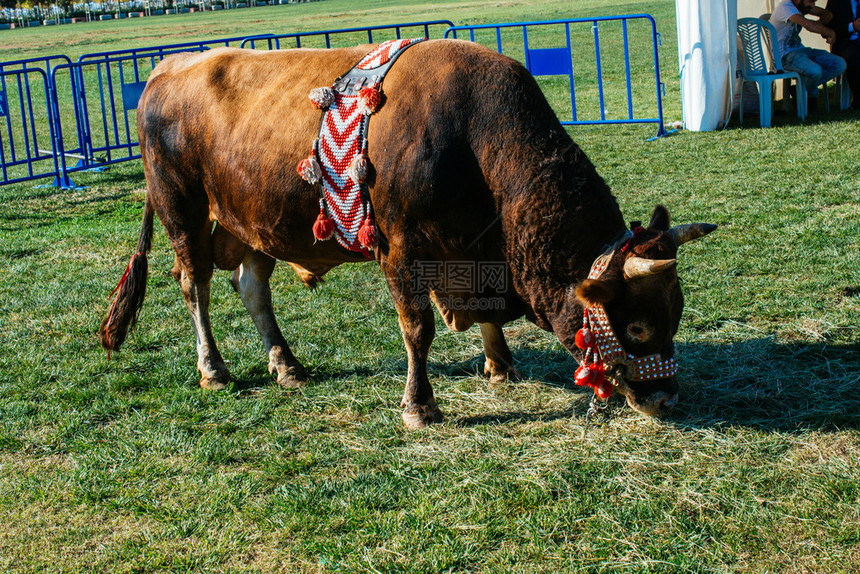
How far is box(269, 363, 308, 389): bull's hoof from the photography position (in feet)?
16.2

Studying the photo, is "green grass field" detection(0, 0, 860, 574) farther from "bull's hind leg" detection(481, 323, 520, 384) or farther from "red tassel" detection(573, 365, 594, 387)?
"red tassel" detection(573, 365, 594, 387)

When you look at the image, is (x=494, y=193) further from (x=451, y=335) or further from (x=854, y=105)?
(x=854, y=105)

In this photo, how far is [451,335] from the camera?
5.58 metres

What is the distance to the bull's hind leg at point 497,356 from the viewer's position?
4.73 m

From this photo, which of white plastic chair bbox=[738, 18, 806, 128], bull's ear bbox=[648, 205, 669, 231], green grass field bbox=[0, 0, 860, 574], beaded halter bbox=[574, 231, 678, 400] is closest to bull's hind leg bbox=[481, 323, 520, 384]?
green grass field bbox=[0, 0, 860, 574]

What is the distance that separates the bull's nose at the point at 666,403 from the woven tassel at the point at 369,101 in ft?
6.47

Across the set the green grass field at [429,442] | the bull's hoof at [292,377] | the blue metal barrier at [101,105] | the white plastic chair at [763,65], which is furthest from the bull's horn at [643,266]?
the white plastic chair at [763,65]

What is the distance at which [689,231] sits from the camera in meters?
3.49

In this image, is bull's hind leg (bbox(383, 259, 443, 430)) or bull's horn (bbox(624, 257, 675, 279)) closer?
bull's horn (bbox(624, 257, 675, 279))

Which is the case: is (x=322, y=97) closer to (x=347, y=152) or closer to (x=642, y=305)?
(x=347, y=152)

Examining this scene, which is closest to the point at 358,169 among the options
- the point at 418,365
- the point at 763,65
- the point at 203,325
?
the point at 418,365

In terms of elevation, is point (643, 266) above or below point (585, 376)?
above

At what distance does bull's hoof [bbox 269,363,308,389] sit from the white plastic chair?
8527mm

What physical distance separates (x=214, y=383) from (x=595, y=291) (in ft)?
8.43
